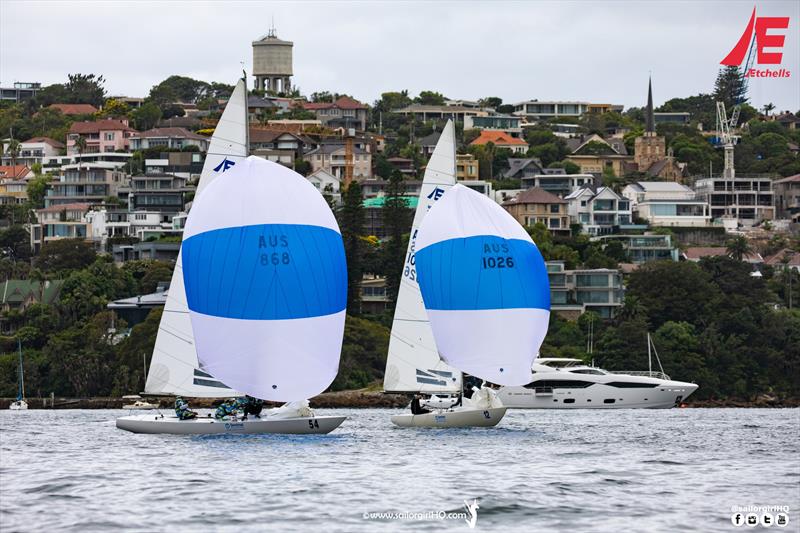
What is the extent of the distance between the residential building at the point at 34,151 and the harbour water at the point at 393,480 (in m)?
111

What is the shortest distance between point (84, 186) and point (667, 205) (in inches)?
1952

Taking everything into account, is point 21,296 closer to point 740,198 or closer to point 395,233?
point 395,233

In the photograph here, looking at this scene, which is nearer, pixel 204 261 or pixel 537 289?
A: pixel 204 261

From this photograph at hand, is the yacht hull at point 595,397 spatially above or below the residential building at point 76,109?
below

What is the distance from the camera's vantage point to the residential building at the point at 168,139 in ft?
479

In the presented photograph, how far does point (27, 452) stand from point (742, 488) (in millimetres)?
18517

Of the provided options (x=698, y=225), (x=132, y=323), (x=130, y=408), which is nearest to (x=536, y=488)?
(x=130, y=408)

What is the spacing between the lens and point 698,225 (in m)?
131

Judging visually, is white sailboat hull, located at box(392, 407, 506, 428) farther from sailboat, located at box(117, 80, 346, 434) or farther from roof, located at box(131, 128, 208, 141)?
roof, located at box(131, 128, 208, 141)

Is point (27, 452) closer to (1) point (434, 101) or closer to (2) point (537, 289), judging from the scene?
(2) point (537, 289)

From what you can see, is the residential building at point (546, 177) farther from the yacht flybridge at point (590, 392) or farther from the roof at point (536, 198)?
the yacht flybridge at point (590, 392)

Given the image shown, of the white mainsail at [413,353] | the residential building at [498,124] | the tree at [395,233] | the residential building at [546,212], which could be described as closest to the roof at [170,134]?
the residential building at [546,212]

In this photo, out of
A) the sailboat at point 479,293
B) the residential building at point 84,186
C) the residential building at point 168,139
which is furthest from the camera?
the residential building at point 168,139

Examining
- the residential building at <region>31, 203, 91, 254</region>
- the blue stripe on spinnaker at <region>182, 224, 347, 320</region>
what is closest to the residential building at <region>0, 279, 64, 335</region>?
the residential building at <region>31, 203, 91, 254</region>
